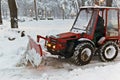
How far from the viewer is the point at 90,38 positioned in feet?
34.7

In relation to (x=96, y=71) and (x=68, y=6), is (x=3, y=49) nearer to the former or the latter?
(x=96, y=71)

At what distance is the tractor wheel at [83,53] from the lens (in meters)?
10.0

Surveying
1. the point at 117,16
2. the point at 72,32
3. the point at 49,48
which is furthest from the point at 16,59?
the point at 117,16

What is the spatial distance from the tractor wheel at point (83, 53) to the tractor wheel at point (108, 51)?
573 mm

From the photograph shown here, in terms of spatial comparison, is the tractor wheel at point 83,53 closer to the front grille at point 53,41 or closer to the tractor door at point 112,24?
the front grille at point 53,41

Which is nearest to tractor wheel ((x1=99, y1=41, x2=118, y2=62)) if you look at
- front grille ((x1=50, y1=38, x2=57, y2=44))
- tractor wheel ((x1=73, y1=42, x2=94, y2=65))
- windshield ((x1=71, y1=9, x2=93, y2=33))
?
tractor wheel ((x1=73, y1=42, x2=94, y2=65))

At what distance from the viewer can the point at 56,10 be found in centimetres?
9031

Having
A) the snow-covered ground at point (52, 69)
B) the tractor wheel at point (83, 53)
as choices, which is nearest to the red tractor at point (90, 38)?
the tractor wheel at point (83, 53)

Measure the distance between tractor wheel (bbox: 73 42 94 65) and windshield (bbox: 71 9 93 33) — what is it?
2.70ft

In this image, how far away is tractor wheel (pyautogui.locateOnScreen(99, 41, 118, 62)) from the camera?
35.0 ft

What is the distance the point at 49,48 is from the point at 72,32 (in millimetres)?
1165

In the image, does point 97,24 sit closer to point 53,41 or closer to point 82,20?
point 82,20

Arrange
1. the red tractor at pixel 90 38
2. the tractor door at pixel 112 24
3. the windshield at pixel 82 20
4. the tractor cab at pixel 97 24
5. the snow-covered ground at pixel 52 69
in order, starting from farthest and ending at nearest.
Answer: the tractor door at pixel 112 24
the windshield at pixel 82 20
the tractor cab at pixel 97 24
the red tractor at pixel 90 38
the snow-covered ground at pixel 52 69

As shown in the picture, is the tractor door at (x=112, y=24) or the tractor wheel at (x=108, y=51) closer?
the tractor wheel at (x=108, y=51)
